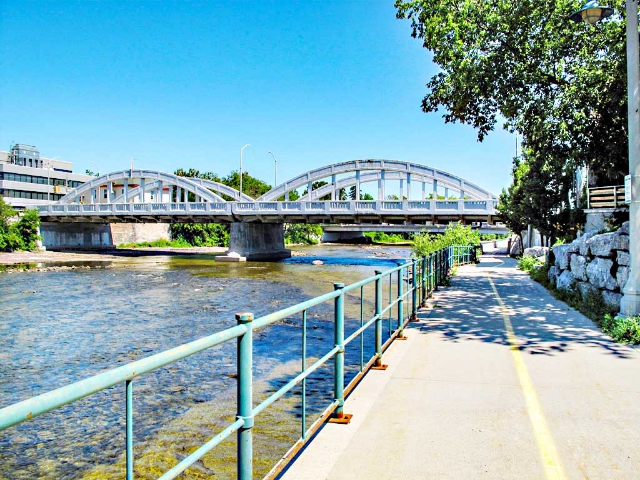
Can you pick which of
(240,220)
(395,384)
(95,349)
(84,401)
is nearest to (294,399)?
(395,384)

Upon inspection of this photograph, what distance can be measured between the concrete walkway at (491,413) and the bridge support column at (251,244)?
41457 millimetres

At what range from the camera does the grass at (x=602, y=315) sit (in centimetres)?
893

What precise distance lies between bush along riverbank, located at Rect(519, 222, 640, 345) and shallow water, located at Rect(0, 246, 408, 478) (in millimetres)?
4673

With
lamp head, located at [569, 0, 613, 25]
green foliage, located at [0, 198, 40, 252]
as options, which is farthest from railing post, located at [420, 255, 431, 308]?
green foliage, located at [0, 198, 40, 252]

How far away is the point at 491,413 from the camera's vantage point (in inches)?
213

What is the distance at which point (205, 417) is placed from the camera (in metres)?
7.36

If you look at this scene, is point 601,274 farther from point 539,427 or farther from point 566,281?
point 539,427

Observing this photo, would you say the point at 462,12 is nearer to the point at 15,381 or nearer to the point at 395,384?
the point at 395,384

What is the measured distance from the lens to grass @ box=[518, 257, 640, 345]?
893 centimetres

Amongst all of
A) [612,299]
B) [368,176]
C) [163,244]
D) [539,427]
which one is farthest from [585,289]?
[163,244]

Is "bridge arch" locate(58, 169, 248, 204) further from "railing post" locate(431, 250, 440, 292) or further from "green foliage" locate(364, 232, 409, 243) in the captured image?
"green foliage" locate(364, 232, 409, 243)

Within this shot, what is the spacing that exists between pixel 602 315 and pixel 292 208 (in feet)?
120

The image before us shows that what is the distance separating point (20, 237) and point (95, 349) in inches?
1990

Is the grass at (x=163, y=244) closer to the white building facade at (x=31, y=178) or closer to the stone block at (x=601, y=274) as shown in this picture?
the white building facade at (x=31, y=178)
